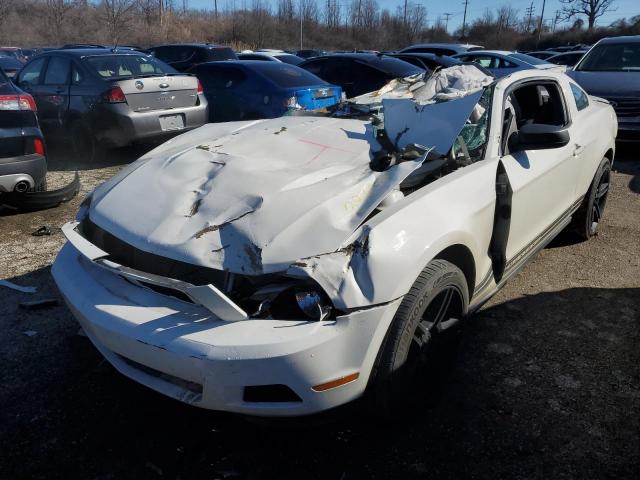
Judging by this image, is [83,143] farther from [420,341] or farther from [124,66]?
[420,341]

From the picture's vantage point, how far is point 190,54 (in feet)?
46.3

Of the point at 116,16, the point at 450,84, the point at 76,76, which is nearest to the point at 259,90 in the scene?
the point at 76,76

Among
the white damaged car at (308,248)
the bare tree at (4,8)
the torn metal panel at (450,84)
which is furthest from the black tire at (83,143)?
the bare tree at (4,8)

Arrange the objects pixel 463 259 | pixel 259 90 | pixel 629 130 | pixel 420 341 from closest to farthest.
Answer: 1. pixel 420 341
2. pixel 463 259
3. pixel 259 90
4. pixel 629 130

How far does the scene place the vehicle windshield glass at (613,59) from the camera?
29.9ft

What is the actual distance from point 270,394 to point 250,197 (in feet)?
3.05

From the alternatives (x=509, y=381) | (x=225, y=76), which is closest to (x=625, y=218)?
→ (x=509, y=381)

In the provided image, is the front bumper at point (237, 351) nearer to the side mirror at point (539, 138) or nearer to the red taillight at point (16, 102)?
the side mirror at point (539, 138)

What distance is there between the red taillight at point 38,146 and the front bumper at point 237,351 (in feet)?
11.2

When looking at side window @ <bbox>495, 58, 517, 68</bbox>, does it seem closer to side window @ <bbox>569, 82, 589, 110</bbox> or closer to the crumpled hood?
side window @ <bbox>569, 82, 589, 110</bbox>

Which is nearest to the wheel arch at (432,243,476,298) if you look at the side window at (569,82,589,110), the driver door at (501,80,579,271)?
the driver door at (501,80,579,271)

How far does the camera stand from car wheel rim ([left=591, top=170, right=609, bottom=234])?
4750 millimetres

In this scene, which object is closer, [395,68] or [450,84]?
[450,84]

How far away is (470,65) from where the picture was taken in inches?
159
